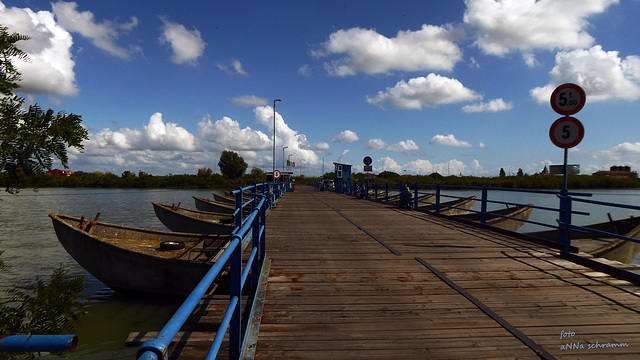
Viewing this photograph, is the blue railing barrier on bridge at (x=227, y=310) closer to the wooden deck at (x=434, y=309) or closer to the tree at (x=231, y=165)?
the wooden deck at (x=434, y=309)

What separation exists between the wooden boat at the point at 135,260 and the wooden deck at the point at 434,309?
2.60m

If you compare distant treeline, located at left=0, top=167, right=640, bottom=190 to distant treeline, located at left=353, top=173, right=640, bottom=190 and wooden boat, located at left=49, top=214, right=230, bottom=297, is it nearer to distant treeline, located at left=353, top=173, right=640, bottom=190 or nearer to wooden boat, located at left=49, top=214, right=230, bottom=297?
distant treeline, located at left=353, top=173, right=640, bottom=190

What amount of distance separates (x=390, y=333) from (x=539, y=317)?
5.35 ft

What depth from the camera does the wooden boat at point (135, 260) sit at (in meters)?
7.32

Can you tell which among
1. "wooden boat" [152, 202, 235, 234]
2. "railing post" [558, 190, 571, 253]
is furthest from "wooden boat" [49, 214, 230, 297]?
"railing post" [558, 190, 571, 253]

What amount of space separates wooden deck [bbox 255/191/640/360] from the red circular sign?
2.58 m

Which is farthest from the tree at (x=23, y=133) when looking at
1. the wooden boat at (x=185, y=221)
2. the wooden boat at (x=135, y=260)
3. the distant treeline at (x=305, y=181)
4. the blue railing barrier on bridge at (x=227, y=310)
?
the distant treeline at (x=305, y=181)

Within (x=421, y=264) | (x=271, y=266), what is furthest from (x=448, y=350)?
(x=271, y=266)

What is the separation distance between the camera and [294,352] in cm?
277

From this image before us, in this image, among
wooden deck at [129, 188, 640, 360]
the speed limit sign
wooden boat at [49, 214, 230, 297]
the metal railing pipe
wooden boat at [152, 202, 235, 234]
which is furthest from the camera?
wooden boat at [152, 202, 235, 234]

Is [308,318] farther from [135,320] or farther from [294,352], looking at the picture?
[135,320]

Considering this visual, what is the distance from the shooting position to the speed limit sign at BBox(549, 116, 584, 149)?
5.70m

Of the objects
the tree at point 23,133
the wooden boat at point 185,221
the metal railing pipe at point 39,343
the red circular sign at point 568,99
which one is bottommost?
the wooden boat at point 185,221

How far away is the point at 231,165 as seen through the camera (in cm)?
11481
